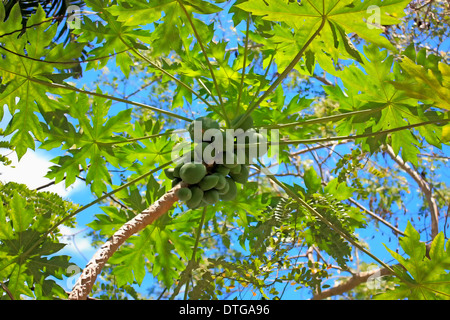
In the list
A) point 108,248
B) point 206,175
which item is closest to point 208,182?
point 206,175

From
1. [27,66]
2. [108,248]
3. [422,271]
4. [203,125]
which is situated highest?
[27,66]

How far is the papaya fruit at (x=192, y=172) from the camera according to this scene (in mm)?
2422

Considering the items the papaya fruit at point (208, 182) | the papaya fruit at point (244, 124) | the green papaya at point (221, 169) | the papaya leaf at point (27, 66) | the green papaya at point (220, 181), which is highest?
the papaya leaf at point (27, 66)

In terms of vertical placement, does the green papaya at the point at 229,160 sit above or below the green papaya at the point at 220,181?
above

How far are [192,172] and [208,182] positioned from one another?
12 cm

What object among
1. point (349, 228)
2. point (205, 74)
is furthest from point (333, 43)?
point (349, 228)

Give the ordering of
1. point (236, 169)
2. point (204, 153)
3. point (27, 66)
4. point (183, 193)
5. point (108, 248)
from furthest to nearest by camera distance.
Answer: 1. point (27, 66)
2. point (236, 169)
3. point (204, 153)
4. point (183, 193)
5. point (108, 248)

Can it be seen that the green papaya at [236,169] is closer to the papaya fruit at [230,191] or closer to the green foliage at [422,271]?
the papaya fruit at [230,191]

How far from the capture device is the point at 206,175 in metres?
2.55

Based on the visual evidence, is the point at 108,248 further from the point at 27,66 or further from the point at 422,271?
the point at 422,271

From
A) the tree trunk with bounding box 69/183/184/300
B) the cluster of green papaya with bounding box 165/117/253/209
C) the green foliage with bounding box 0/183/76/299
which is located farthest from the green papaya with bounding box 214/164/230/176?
the green foliage with bounding box 0/183/76/299

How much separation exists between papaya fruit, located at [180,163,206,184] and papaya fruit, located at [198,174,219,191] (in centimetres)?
4

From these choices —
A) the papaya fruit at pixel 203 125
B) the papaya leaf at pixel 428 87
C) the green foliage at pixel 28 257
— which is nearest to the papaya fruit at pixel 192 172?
the papaya fruit at pixel 203 125

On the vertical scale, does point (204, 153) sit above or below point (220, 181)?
above
